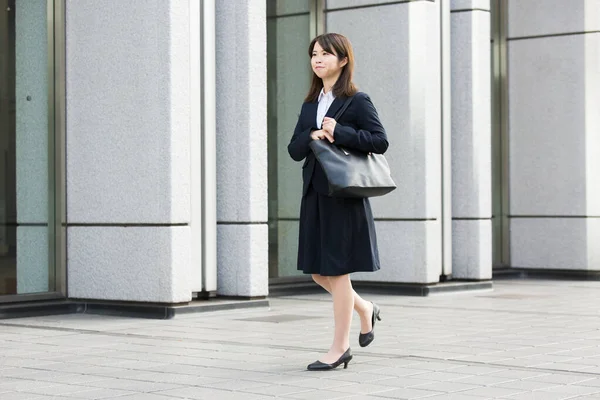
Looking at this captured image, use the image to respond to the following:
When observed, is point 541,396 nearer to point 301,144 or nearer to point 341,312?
point 341,312

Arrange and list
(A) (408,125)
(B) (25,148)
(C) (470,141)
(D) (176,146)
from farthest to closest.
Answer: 1. (C) (470,141)
2. (A) (408,125)
3. (B) (25,148)
4. (D) (176,146)

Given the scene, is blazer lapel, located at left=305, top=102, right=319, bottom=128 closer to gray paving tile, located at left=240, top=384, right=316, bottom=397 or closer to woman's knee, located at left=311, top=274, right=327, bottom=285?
woman's knee, located at left=311, top=274, right=327, bottom=285

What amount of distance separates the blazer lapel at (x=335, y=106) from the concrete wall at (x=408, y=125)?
241 inches

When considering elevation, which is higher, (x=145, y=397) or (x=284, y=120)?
(x=284, y=120)

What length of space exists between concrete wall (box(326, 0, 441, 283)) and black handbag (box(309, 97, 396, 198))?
6.25 meters

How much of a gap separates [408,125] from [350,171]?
6517mm

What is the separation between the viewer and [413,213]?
44.1 ft

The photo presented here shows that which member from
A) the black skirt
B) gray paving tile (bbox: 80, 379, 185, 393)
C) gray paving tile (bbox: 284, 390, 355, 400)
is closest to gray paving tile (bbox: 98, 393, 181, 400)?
gray paving tile (bbox: 80, 379, 185, 393)

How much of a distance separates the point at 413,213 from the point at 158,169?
3.72 m

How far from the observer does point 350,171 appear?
696cm

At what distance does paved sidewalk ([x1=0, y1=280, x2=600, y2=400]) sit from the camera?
6434 millimetres

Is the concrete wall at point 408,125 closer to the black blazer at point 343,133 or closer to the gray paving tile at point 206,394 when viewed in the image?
the black blazer at point 343,133

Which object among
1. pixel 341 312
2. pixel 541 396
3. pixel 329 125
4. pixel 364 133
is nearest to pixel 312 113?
pixel 329 125

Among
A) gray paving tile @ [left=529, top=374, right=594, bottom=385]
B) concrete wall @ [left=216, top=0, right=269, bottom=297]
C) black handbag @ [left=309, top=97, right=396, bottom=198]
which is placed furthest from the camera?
concrete wall @ [left=216, top=0, right=269, bottom=297]
